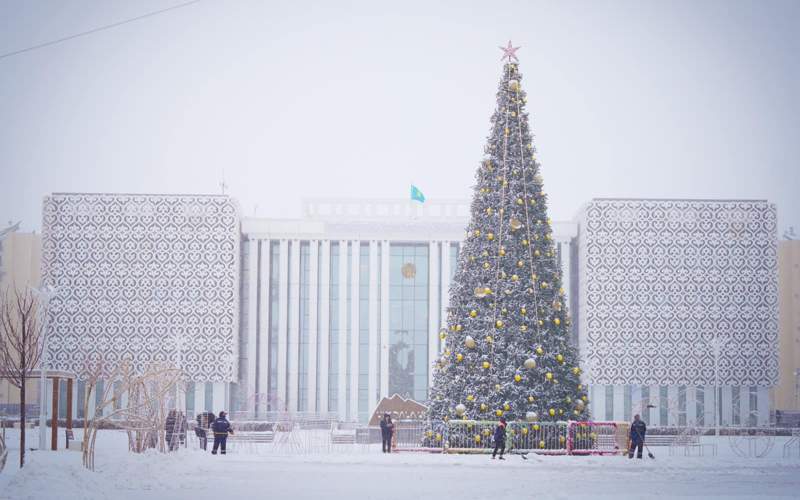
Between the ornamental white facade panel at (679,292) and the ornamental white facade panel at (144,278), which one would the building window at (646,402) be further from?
the ornamental white facade panel at (144,278)

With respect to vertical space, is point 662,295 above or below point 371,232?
below

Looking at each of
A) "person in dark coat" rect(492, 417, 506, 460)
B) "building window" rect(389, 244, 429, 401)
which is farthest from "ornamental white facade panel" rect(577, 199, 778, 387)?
"person in dark coat" rect(492, 417, 506, 460)

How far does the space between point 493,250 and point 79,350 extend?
38.5 meters

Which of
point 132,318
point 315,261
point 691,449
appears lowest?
point 691,449

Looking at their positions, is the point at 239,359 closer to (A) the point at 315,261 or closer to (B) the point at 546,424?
(A) the point at 315,261

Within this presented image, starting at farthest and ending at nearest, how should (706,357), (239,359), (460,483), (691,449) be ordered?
(239,359)
(706,357)
(691,449)
(460,483)

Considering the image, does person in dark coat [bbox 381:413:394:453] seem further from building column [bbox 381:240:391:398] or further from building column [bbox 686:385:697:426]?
building column [bbox 686:385:697:426]

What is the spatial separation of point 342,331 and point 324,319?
1418 millimetres

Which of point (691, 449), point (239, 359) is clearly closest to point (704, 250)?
point (691, 449)

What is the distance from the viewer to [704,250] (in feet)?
194

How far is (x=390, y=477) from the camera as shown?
68.1 ft

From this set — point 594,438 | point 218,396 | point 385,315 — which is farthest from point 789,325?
point 594,438

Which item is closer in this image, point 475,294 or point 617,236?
point 475,294

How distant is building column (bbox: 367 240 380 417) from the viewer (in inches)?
2461
